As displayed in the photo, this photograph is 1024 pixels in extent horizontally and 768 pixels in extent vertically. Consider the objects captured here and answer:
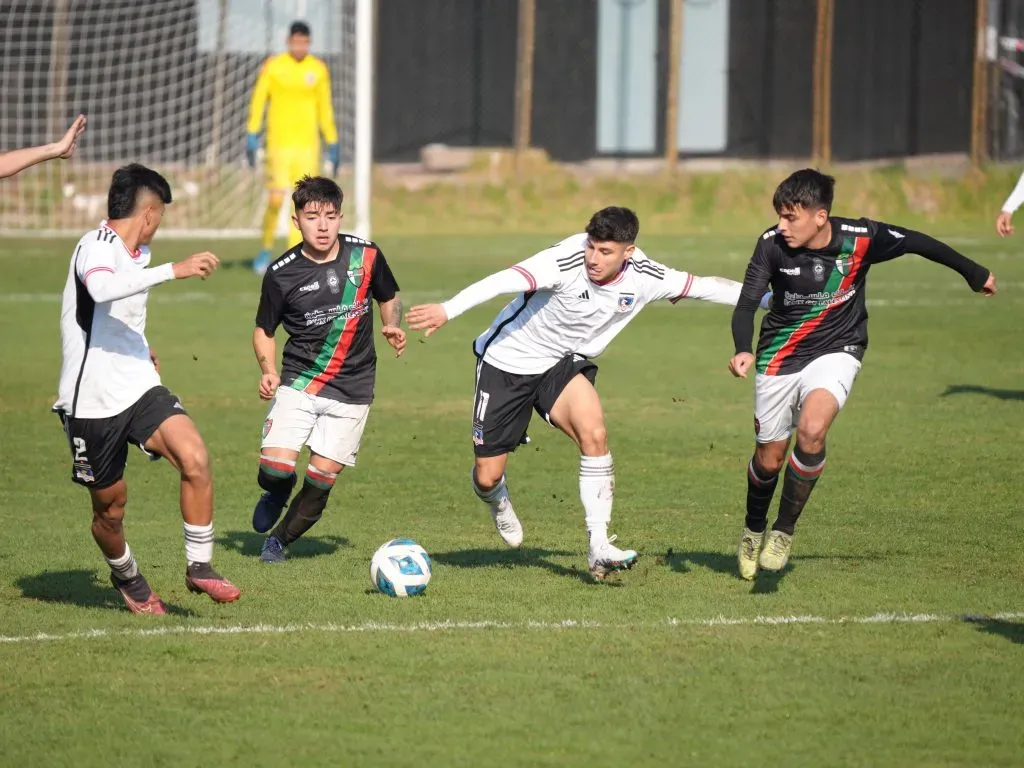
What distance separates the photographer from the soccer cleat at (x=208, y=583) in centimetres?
725

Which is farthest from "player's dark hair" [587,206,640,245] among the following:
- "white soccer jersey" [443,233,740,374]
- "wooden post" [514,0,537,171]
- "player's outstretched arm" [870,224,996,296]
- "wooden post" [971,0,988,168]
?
"wooden post" [971,0,988,168]

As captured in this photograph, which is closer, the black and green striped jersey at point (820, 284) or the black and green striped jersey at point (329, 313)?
the black and green striped jersey at point (820, 284)

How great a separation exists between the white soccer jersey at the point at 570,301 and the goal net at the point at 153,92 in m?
17.0

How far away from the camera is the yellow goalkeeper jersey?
20.3m

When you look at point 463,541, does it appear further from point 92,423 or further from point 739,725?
point 739,725

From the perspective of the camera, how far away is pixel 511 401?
8.51 m

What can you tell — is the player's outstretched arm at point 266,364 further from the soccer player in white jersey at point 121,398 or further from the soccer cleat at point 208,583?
the soccer cleat at point 208,583

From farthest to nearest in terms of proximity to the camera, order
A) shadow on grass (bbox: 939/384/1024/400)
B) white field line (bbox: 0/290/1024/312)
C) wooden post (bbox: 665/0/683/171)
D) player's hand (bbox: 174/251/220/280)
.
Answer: wooden post (bbox: 665/0/683/171) → white field line (bbox: 0/290/1024/312) → shadow on grass (bbox: 939/384/1024/400) → player's hand (bbox: 174/251/220/280)

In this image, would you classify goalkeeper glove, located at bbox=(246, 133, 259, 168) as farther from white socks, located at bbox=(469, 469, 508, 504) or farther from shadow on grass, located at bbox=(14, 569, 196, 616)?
shadow on grass, located at bbox=(14, 569, 196, 616)

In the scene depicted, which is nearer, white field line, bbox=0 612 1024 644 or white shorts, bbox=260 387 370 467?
white field line, bbox=0 612 1024 644

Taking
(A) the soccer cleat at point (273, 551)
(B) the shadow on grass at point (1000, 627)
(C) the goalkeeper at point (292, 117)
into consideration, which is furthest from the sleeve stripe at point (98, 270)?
(C) the goalkeeper at point (292, 117)

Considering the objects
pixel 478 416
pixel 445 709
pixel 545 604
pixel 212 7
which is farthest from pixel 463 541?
pixel 212 7

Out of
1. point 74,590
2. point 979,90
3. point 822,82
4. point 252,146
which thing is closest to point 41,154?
point 74,590

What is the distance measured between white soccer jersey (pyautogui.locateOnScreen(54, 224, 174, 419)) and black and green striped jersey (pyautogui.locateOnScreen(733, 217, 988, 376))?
9.21 ft
